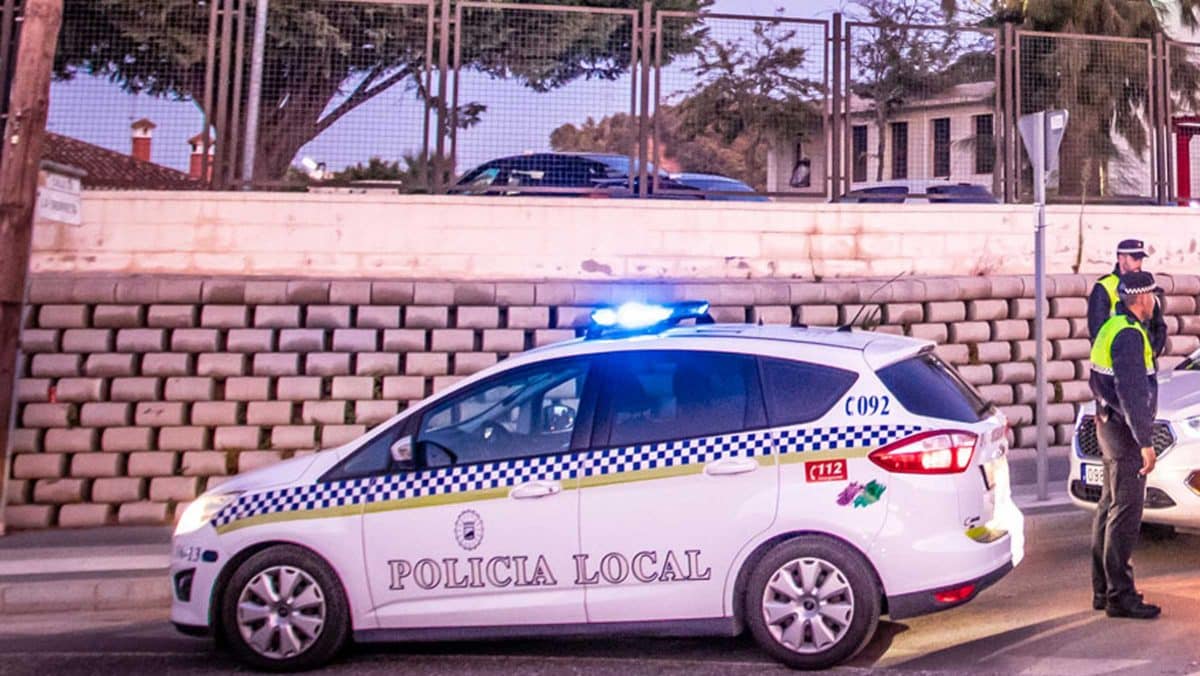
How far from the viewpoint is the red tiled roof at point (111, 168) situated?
10.8m

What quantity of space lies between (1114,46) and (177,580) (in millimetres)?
11120

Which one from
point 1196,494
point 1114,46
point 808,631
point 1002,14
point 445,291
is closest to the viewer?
→ point 808,631

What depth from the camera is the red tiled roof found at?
10.8 metres

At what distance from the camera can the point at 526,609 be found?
541 cm

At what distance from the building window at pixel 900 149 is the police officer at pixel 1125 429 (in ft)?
20.7

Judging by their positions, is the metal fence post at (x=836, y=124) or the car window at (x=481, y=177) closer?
the car window at (x=481, y=177)

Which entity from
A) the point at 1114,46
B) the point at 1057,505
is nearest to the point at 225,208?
the point at 1057,505

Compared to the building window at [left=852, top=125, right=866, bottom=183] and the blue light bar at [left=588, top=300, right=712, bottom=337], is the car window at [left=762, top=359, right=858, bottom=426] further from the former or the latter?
the building window at [left=852, top=125, right=866, bottom=183]

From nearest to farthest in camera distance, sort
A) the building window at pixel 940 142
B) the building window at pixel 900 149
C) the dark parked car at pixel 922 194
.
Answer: the dark parked car at pixel 922 194 → the building window at pixel 900 149 → the building window at pixel 940 142

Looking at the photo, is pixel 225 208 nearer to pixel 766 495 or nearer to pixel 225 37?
pixel 225 37

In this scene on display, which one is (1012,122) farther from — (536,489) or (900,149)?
(536,489)

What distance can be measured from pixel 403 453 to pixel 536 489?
2.15 ft

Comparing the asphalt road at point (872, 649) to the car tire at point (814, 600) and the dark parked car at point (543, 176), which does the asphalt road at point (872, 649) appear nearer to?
the car tire at point (814, 600)

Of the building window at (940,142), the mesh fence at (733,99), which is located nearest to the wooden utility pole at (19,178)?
the mesh fence at (733,99)
